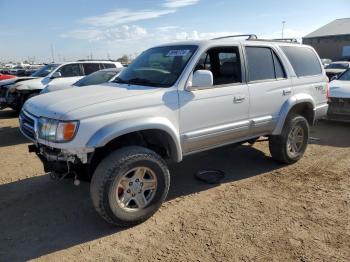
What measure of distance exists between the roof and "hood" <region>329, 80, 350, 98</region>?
46920 millimetres

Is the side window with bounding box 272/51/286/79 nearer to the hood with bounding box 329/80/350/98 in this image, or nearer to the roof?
the hood with bounding box 329/80/350/98

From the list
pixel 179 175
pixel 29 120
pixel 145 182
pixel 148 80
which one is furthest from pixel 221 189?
pixel 29 120

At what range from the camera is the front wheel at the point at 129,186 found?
3.48 m

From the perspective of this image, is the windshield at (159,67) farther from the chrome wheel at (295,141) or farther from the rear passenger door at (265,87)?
the chrome wheel at (295,141)

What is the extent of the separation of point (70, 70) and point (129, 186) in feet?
27.3

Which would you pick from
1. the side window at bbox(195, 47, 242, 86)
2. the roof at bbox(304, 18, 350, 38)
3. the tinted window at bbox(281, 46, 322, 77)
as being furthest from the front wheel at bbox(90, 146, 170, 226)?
the roof at bbox(304, 18, 350, 38)

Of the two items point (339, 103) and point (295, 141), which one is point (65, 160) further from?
point (339, 103)

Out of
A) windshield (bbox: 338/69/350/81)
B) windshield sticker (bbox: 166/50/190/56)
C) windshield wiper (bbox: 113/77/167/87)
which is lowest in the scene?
windshield (bbox: 338/69/350/81)

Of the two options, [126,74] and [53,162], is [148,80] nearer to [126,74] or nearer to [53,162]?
[126,74]

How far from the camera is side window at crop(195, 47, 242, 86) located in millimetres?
4668

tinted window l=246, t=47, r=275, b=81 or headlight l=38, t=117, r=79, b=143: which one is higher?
tinted window l=246, t=47, r=275, b=81

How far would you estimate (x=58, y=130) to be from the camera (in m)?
3.38

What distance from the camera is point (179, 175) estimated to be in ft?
17.4

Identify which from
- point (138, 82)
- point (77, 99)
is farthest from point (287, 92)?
point (77, 99)
